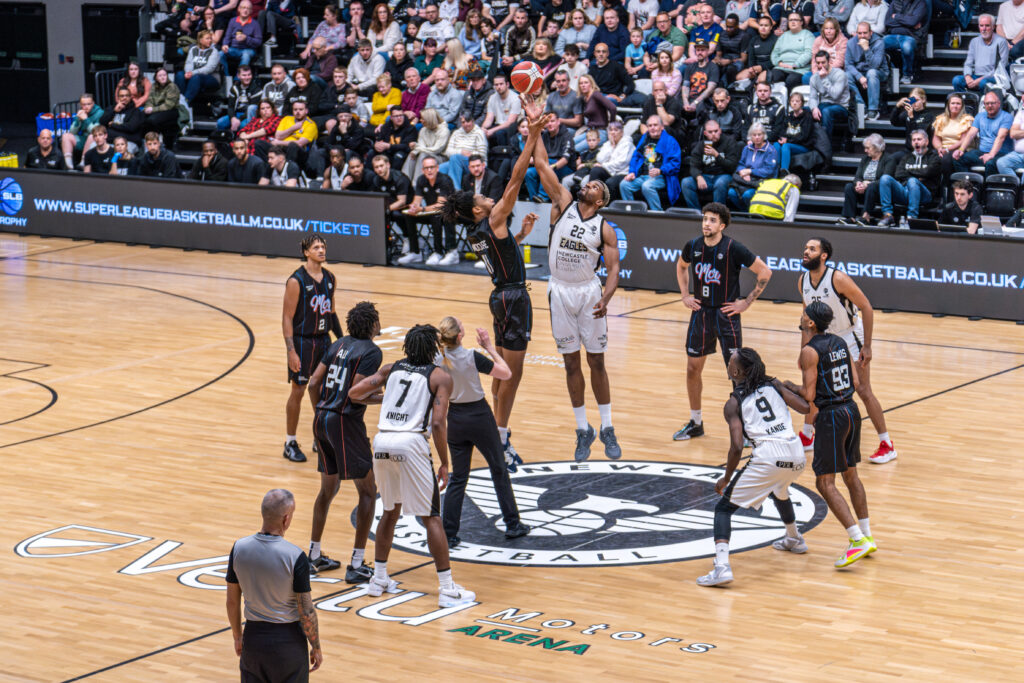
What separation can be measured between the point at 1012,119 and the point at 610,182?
19.6 feet

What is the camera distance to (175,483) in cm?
1197

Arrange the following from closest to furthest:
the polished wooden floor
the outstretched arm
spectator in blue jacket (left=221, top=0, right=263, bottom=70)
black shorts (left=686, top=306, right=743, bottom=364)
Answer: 1. the polished wooden floor
2. the outstretched arm
3. black shorts (left=686, top=306, right=743, bottom=364)
4. spectator in blue jacket (left=221, top=0, right=263, bottom=70)

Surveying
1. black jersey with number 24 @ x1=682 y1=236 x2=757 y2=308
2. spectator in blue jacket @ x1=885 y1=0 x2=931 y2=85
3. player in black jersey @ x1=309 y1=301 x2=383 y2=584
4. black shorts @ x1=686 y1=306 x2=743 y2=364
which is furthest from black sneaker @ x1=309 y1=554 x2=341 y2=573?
spectator in blue jacket @ x1=885 y1=0 x2=931 y2=85

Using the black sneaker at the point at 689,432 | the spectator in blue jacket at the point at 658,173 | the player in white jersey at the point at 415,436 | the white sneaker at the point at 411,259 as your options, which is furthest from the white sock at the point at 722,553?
the white sneaker at the point at 411,259

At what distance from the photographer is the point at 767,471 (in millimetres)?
9320

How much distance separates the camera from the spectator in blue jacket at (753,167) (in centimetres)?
2103

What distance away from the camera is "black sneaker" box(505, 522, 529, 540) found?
413 inches

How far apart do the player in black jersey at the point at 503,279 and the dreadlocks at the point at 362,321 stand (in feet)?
7.76

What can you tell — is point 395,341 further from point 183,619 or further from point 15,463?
point 183,619

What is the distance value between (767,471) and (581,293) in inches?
134

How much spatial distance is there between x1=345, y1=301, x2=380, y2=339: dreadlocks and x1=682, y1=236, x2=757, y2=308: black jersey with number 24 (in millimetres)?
4203

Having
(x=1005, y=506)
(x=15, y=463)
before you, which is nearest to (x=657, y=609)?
(x=1005, y=506)

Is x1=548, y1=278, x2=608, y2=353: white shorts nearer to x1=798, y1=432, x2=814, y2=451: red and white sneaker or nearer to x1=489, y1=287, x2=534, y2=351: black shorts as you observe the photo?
x1=489, y1=287, x2=534, y2=351: black shorts

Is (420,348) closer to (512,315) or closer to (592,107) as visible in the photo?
(512,315)
